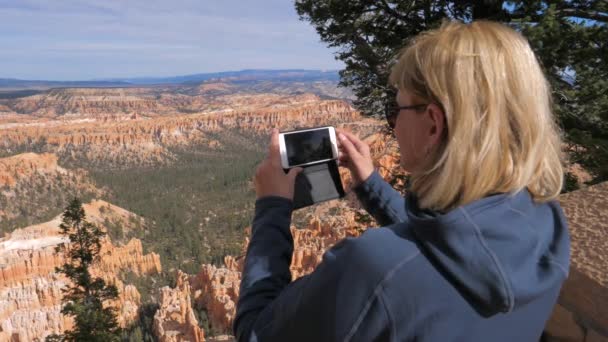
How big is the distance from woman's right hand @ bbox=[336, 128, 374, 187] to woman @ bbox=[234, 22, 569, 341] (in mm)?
431

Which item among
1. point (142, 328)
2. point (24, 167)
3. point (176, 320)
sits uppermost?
point (24, 167)

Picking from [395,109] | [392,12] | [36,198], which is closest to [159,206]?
[36,198]

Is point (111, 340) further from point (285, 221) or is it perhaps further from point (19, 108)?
point (19, 108)

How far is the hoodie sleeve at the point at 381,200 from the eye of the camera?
Answer: 5.00 ft

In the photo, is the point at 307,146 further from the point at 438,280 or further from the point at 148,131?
the point at 148,131

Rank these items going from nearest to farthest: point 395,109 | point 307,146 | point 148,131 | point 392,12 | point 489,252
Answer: point 489,252
point 395,109
point 307,146
point 392,12
point 148,131

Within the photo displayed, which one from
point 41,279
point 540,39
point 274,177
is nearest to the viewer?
point 274,177

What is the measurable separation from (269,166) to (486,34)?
0.69m

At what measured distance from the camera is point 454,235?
768 millimetres

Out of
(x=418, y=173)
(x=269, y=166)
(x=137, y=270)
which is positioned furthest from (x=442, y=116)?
(x=137, y=270)

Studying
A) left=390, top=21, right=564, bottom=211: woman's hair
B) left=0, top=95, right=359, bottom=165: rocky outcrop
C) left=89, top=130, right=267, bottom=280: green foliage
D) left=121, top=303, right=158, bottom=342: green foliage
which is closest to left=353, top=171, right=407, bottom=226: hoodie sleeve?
left=390, top=21, right=564, bottom=211: woman's hair

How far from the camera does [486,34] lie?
948mm

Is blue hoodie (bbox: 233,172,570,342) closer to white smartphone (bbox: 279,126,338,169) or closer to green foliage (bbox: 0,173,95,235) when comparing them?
white smartphone (bbox: 279,126,338,169)

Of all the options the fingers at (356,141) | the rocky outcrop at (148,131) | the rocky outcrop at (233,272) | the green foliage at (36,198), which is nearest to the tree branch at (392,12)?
the fingers at (356,141)
